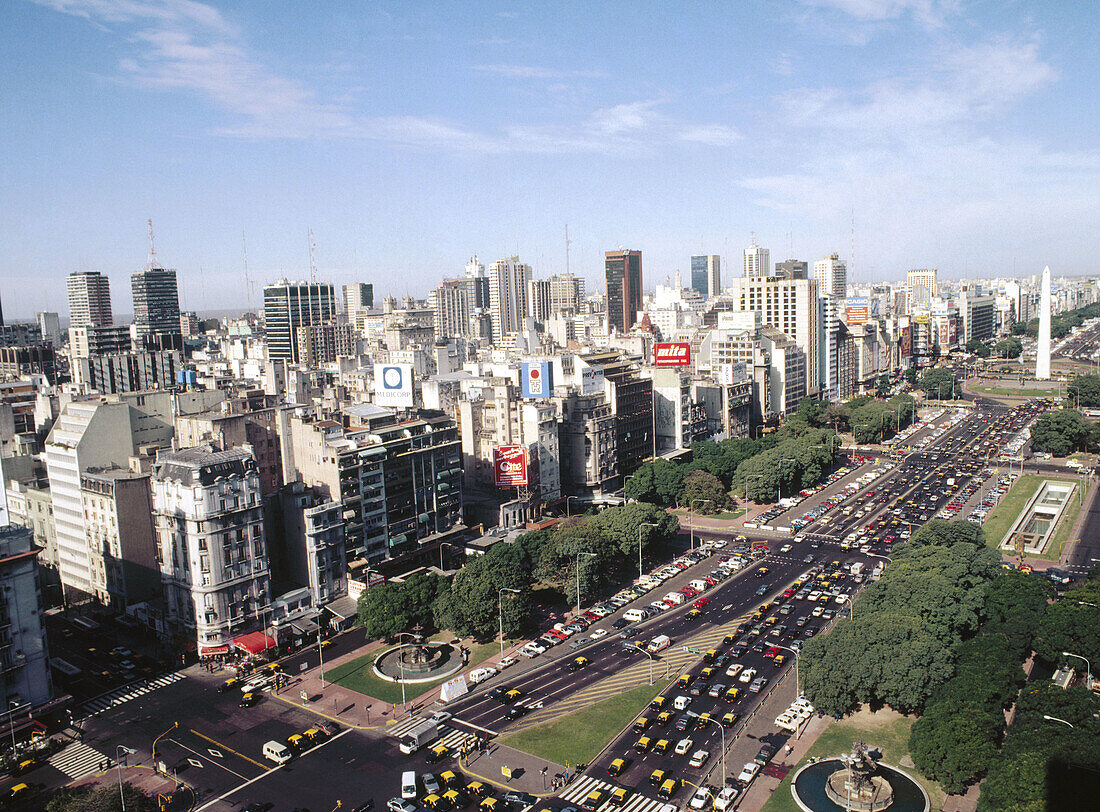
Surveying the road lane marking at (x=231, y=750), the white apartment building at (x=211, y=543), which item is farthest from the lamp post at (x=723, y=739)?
the white apartment building at (x=211, y=543)

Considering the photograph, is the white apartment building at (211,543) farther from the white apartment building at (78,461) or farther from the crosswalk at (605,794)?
the crosswalk at (605,794)

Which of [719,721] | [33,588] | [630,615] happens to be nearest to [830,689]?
[719,721]

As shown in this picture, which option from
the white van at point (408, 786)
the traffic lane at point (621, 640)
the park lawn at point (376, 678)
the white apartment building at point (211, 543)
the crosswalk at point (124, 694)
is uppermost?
the white apartment building at point (211, 543)

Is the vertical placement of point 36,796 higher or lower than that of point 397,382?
lower

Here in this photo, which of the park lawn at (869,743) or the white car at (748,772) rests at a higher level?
the white car at (748,772)

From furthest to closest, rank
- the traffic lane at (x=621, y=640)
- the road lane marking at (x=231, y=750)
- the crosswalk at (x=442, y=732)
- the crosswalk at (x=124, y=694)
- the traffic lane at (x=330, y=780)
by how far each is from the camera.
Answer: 1. the crosswalk at (x=124, y=694)
2. the traffic lane at (x=621, y=640)
3. the crosswalk at (x=442, y=732)
4. the road lane marking at (x=231, y=750)
5. the traffic lane at (x=330, y=780)

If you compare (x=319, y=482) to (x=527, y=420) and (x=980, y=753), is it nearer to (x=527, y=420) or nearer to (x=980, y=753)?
(x=527, y=420)

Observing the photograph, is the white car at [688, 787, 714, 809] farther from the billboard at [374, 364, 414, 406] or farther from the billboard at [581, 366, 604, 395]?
the billboard at [581, 366, 604, 395]

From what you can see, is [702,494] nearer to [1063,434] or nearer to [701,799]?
[701,799]
